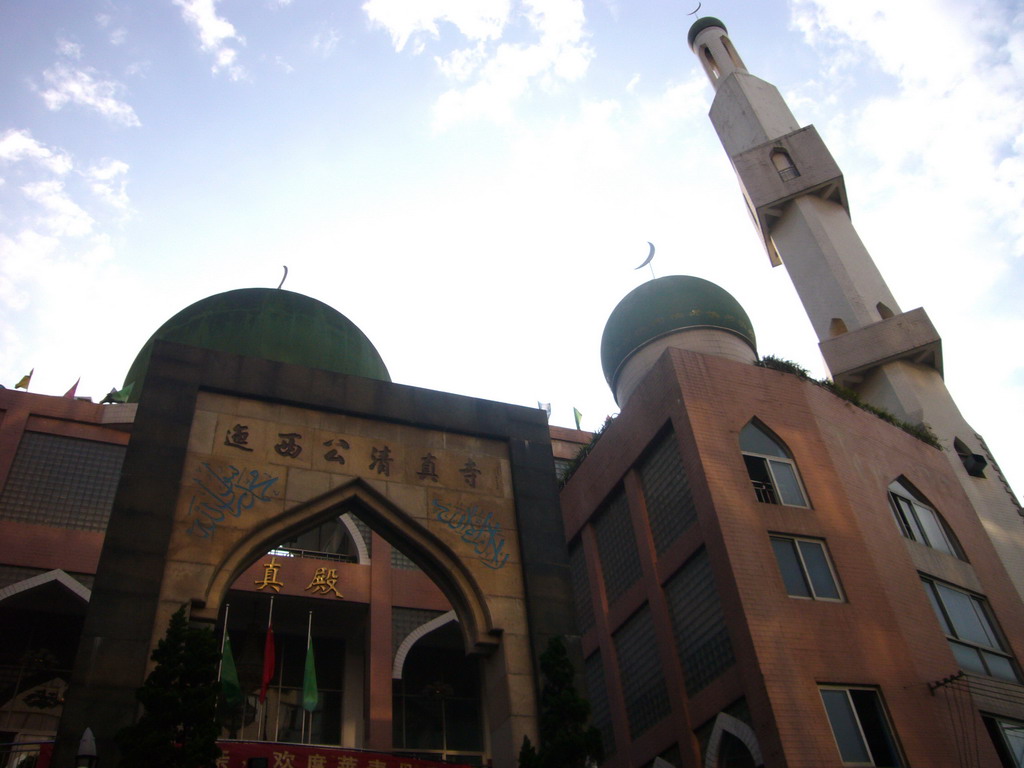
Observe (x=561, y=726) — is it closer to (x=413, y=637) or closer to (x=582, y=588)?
(x=413, y=637)

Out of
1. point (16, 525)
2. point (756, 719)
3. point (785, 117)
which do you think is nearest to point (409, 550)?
point (756, 719)

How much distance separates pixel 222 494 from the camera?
10312mm

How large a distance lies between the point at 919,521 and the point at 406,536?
10.2m

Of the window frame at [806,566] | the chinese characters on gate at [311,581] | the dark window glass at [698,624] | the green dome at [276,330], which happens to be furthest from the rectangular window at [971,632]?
the chinese characters on gate at [311,581]

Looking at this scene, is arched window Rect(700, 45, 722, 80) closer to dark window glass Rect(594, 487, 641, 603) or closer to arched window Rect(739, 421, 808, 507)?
dark window glass Rect(594, 487, 641, 603)

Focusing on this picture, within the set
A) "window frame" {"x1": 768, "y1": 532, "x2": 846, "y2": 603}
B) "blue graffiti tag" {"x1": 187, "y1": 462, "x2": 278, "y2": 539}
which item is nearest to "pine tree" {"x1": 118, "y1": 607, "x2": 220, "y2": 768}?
"blue graffiti tag" {"x1": 187, "y1": 462, "x2": 278, "y2": 539}

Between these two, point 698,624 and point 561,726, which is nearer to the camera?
point 561,726

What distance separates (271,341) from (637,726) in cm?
901

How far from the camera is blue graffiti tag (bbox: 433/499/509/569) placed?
36.8 ft

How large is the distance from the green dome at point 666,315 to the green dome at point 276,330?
6.00 metres

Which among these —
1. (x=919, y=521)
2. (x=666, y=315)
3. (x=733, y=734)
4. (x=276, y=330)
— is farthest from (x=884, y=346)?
(x=276, y=330)

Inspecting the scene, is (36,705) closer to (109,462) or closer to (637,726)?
(109,462)

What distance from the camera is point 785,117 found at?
1091 inches

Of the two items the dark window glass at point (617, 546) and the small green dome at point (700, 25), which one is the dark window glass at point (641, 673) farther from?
the small green dome at point (700, 25)
